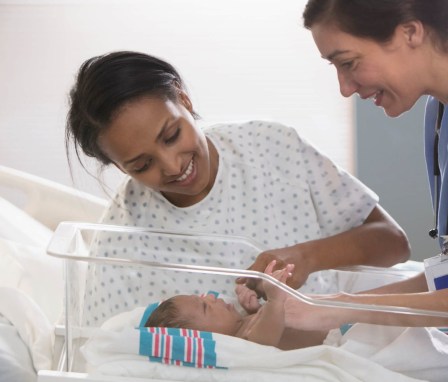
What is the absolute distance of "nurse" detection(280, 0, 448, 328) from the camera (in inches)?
50.8

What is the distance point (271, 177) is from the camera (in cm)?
171

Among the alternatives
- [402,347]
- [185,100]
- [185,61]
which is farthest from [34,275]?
[185,61]

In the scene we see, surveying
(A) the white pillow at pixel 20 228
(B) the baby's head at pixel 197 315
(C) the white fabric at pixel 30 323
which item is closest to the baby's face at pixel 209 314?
(B) the baby's head at pixel 197 315

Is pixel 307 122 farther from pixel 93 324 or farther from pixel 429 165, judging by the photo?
pixel 93 324

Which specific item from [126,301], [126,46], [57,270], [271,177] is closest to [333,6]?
[271,177]

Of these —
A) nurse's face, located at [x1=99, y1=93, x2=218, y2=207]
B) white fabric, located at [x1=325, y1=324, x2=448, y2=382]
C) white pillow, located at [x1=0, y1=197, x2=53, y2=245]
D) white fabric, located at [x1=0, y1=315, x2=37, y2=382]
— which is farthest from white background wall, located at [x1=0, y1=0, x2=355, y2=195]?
white fabric, located at [x1=325, y1=324, x2=448, y2=382]

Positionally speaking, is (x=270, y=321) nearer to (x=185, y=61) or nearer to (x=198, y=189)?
(x=198, y=189)

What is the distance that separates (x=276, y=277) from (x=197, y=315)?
0.15 meters

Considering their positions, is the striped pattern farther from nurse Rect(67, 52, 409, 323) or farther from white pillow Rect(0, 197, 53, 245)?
white pillow Rect(0, 197, 53, 245)

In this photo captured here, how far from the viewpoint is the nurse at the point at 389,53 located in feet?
4.23

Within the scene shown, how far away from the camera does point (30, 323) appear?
1.45 metres

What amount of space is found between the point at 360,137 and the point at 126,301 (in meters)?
2.05

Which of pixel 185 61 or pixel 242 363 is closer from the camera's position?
pixel 242 363

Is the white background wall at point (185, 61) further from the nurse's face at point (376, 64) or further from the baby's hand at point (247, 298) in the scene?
the baby's hand at point (247, 298)
